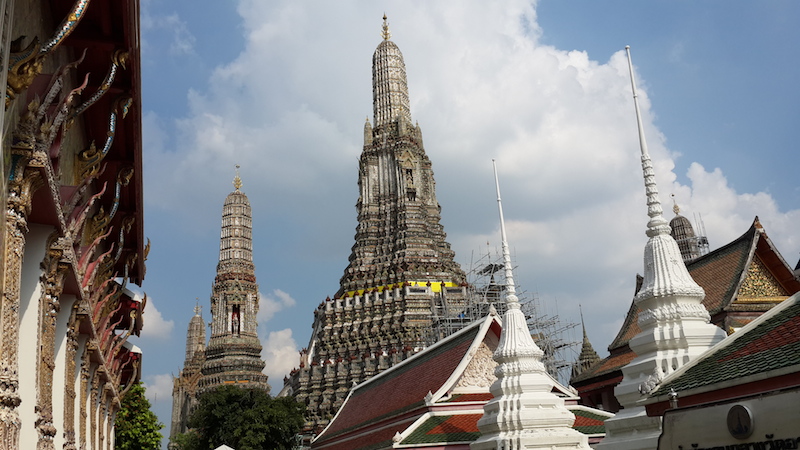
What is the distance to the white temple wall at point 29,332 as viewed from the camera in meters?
6.51

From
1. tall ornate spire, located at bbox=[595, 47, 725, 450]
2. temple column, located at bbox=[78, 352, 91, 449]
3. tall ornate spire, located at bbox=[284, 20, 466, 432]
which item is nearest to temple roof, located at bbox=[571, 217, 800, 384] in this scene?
tall ornate spire, located at bbox=[595, 47, 725, 450]

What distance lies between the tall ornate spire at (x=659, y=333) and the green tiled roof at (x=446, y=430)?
5.09 m

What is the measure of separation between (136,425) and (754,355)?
25905 millimetres

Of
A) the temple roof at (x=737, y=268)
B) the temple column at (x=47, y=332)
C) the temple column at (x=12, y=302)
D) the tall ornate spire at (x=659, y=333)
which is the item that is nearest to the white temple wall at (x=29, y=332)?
the temple column at (x=47, y=332)

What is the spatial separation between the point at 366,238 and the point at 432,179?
22.9ft

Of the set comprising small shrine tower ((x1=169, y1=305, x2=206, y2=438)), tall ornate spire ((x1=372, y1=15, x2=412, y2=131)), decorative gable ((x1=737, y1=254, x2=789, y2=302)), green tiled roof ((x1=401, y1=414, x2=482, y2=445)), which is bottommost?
green tiled roof ((x1=401, y1=414, x2=482, y2=445))

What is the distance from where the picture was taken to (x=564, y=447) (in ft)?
44.4

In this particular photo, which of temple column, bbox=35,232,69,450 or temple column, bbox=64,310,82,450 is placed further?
temple column, bbox=64,310,82,450

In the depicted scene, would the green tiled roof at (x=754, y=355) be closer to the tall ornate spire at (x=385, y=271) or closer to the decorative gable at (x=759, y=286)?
the decorative gable at (x=759, y=286)

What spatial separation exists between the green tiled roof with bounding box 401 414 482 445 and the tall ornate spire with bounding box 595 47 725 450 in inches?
200

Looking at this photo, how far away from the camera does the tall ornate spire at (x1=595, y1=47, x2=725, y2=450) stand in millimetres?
9922

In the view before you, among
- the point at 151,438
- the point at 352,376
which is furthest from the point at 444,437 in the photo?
Result: the point at 352,376

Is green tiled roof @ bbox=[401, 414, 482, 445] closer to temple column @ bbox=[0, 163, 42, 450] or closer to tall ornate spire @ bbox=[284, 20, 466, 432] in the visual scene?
temple column @ bbox=[0, 163, 42, 450]

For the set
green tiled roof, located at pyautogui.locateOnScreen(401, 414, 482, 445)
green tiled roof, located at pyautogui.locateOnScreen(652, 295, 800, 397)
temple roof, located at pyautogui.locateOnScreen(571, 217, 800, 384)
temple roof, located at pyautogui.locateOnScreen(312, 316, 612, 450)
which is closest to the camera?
green tiled roof, located at pyautogui.locateOnScreen(652, 295, 800, 397)
